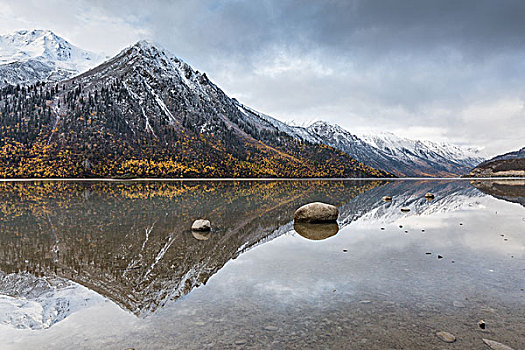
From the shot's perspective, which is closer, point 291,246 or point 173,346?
point 173,346

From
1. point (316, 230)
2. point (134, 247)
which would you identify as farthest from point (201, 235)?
point (316, 230)

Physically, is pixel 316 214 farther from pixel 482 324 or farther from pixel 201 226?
pixel 482 324

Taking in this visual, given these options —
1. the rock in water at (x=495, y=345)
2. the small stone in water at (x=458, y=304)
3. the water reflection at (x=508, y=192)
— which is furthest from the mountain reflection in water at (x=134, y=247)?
the water reflection at (x=508, y=192)

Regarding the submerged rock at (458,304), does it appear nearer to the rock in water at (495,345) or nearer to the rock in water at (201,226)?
the rock in water at (495,345)

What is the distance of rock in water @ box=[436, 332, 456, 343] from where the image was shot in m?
7.43

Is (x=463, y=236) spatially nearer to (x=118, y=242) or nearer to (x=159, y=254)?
(x=159, y=254)

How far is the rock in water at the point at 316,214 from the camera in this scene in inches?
1011

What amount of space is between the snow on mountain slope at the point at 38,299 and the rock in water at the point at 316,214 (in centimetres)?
1758

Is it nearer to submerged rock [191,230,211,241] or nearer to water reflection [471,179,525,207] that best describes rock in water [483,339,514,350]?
submerged rock [191,230,211,241]

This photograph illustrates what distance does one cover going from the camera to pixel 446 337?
755 centimetres

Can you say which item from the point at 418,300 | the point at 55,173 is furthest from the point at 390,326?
the point at 55,173

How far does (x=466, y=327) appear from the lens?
319 inches

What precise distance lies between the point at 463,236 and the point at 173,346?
63.5 ft

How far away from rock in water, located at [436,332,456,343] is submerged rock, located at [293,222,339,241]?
11.8m
